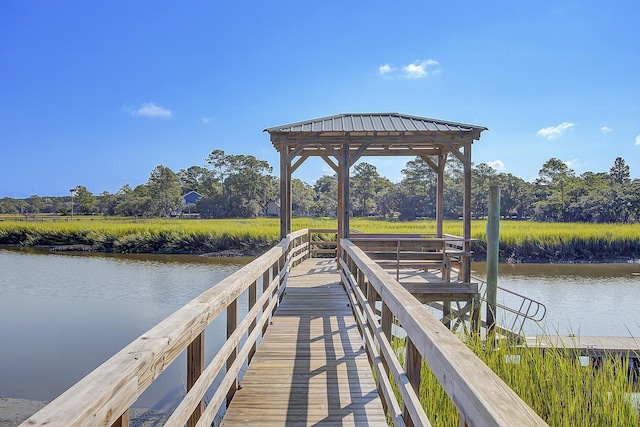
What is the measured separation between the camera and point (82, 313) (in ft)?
34.9

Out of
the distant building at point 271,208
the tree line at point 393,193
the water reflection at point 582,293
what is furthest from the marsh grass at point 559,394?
the distant building at point 271,208

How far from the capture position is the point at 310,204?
6122 centimetres

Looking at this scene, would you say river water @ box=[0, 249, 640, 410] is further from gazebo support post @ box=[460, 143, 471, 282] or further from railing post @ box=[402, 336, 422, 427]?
railing post @ box=[402, 336, 422, 427]

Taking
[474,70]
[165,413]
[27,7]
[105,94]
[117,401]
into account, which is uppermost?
[105,94]

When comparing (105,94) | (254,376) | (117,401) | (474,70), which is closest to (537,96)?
(474,70)

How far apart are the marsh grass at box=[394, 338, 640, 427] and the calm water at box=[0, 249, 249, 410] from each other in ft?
14.6

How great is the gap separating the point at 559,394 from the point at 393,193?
51.0 metres

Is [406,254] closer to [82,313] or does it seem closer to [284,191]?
[284,191]

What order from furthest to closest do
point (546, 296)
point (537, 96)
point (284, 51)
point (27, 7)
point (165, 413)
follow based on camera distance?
point (537, 96) < point (284, 51) < point (27, 7) < point (546, 296) < point (165, 413)

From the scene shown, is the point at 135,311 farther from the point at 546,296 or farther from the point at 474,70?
the point at 474,70

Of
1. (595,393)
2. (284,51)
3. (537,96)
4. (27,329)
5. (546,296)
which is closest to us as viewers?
(595,393)

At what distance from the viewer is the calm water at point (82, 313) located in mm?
6959

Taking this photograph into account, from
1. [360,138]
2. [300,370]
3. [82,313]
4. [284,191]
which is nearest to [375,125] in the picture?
[360,138]

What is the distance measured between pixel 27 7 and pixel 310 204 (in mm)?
48660
